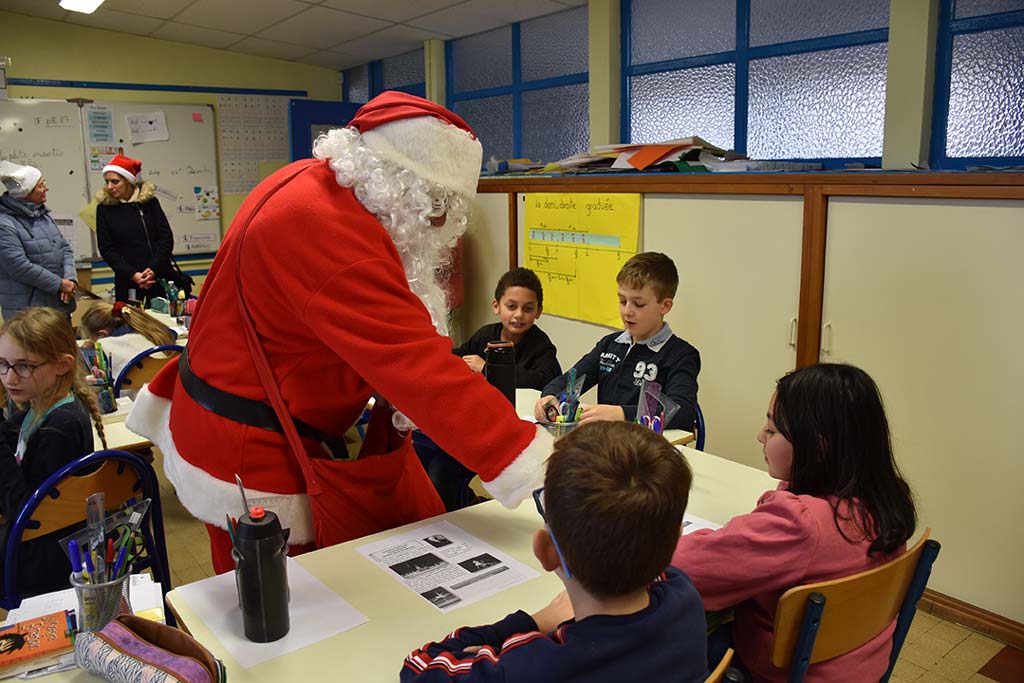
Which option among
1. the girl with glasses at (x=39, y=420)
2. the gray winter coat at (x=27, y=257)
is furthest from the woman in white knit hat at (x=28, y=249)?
the girl with glasses at (x=39, y=420)

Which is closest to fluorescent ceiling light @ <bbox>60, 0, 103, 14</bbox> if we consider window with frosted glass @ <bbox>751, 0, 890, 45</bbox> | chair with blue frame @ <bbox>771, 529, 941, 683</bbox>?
window with frosted glass @ <bbox>751, 0, 890, 45</bbox>

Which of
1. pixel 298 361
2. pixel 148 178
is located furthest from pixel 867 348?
pixel 148 178

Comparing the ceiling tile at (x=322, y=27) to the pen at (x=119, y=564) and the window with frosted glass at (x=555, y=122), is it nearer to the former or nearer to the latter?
the window with frosted glass at (x=555, y=122)

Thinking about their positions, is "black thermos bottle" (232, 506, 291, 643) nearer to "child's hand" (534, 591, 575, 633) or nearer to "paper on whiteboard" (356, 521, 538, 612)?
"paper on whiteboard" (356, 521, 538, 612)

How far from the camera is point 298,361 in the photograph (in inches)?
55.7

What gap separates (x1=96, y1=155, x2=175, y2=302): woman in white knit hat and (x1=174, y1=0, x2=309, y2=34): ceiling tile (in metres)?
1.30

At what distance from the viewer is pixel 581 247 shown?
3.79 meters

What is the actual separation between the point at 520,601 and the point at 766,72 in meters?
3.37

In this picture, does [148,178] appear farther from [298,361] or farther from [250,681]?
[250,681]

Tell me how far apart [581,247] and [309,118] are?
3.92 m

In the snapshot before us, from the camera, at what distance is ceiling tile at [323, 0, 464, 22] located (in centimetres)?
495

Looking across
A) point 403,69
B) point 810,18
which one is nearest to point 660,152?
point 810,18

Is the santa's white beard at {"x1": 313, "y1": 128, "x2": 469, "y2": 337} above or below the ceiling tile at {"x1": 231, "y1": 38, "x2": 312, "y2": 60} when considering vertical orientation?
below

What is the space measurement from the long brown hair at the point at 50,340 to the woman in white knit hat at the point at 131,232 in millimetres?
2802
